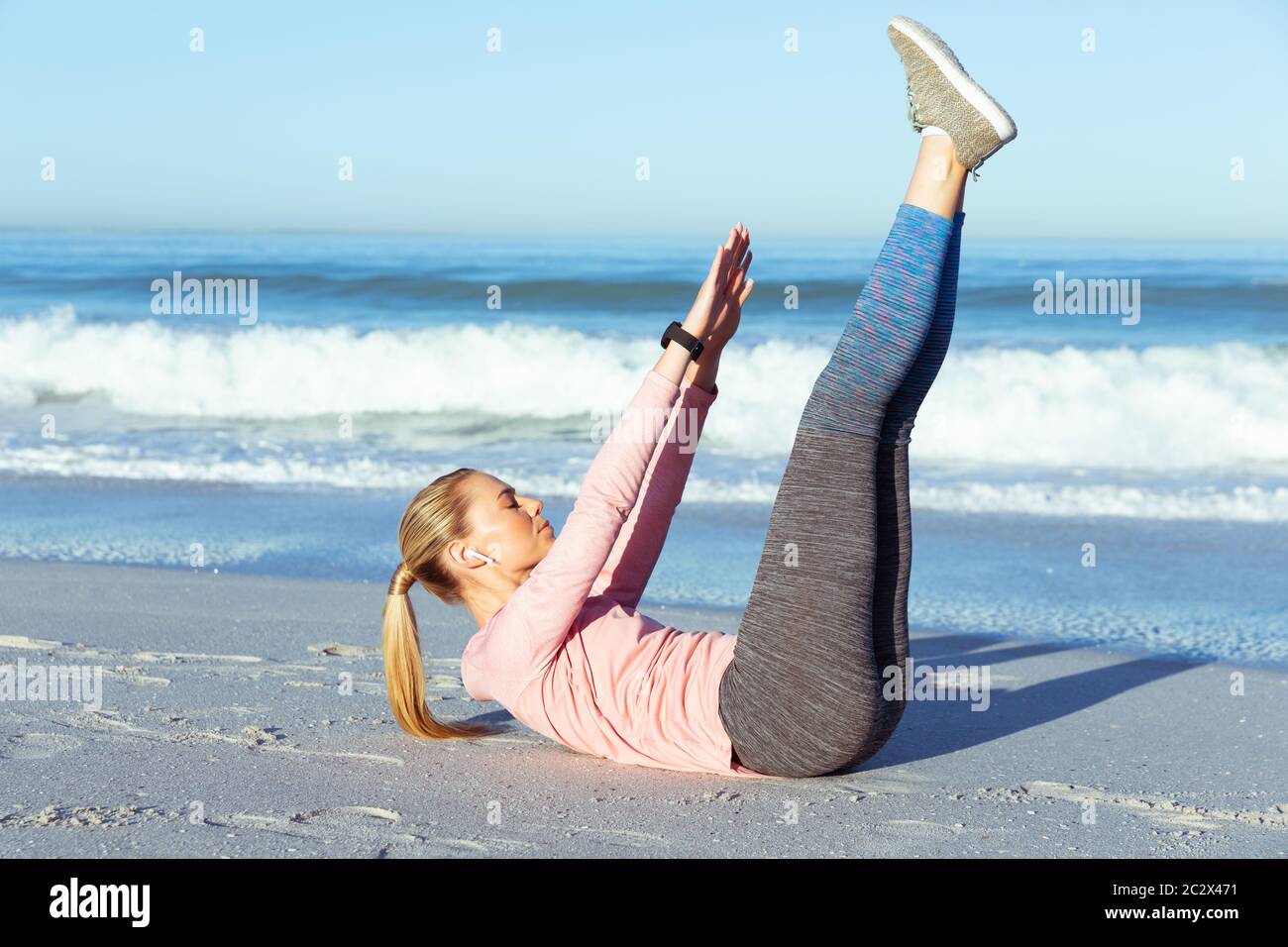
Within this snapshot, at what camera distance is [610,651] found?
339cm

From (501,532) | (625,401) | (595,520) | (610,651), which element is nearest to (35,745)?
(501,532)

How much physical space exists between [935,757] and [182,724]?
2.21 m

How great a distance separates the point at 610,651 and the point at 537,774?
401 millimetres

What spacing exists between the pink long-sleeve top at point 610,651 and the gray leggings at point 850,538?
0.18 meters

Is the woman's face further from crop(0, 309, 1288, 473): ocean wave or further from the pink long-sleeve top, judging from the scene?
crop(0, 309, 1288, 473): ocean wave

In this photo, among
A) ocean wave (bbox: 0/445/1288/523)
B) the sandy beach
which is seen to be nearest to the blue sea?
ocean wave (bbox: 0/445/1288/523)

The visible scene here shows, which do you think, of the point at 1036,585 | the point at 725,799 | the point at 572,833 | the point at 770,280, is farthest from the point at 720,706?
the point at 770,280

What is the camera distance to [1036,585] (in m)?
6.01

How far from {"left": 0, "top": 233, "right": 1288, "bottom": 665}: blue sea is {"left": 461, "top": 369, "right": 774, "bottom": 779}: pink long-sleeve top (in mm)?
2206

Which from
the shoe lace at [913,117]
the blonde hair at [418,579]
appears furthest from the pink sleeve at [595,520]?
the shoe lace at [913,117]

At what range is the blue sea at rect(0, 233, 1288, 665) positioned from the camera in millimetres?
6316

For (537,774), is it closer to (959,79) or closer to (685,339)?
(685,339)

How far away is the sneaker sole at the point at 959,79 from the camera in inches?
118
